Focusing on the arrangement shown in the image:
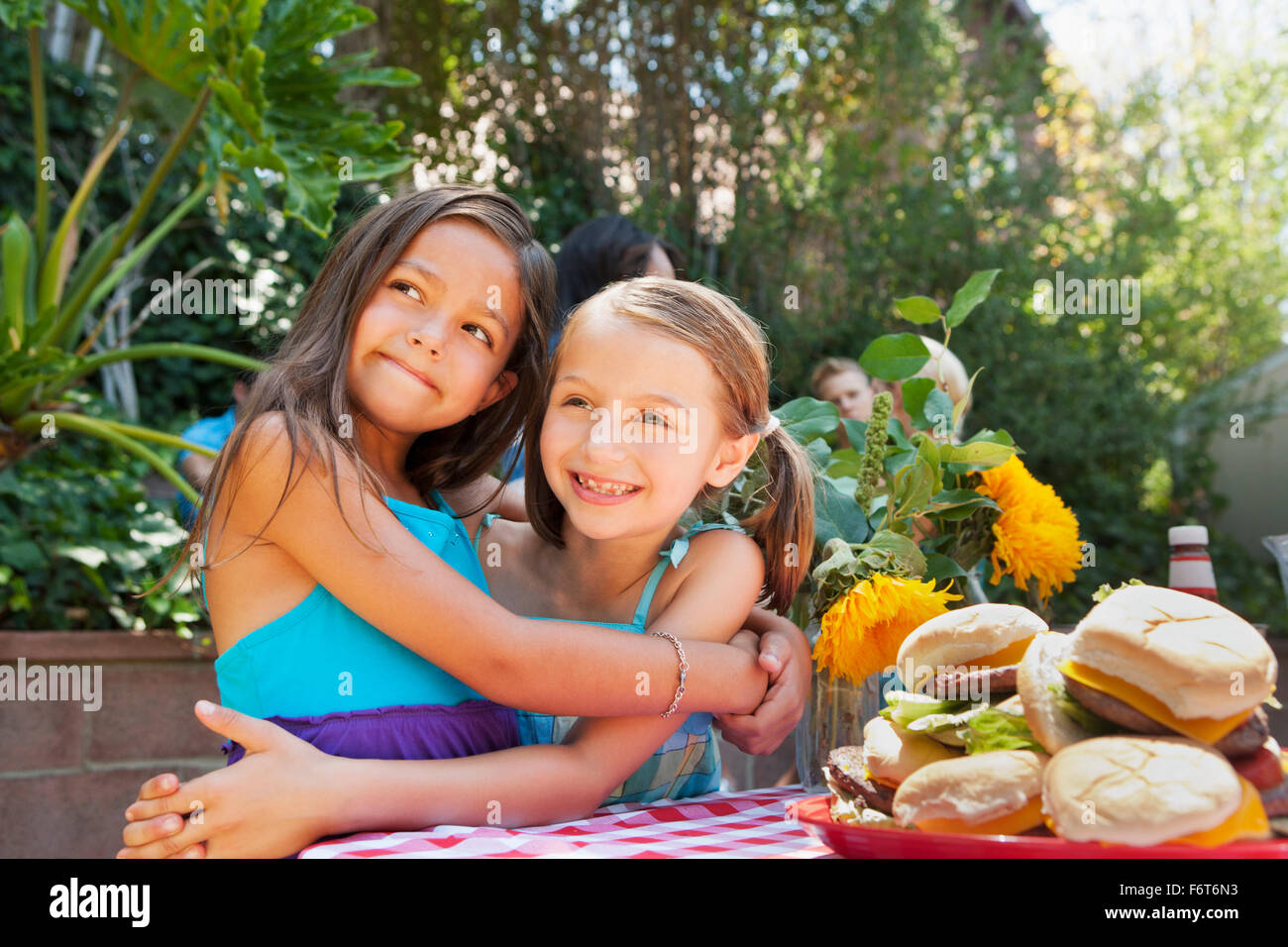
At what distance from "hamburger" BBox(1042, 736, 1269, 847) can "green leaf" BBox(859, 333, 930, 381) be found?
73 cm

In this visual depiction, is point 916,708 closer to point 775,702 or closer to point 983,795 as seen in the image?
point 983,795

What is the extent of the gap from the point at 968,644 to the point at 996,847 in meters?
0.24

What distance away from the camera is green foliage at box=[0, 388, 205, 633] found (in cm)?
272

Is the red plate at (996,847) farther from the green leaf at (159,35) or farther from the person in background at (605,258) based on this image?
the green leaf at (159,35)

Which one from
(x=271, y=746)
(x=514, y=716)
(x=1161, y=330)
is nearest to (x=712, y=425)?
(x=514, y=716)

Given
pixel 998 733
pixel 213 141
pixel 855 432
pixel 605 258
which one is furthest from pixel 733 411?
pixel 213 141

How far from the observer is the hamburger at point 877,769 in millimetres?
745

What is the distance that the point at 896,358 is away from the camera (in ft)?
4.21

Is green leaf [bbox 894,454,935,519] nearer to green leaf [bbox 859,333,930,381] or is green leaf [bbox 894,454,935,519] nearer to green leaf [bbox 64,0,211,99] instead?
green leaf [bbox 859,333,930,381]

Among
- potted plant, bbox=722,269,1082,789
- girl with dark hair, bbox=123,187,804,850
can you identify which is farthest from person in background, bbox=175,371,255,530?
potted plant, bbox=722,269,1082,789

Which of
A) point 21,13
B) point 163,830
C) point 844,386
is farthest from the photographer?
point 844,386

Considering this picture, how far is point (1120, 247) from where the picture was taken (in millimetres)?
4633
